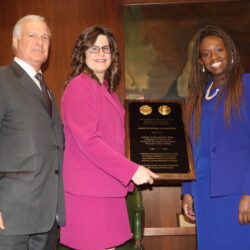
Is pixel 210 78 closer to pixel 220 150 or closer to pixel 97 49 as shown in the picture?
pixel 220 150

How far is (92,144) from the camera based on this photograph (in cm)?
210

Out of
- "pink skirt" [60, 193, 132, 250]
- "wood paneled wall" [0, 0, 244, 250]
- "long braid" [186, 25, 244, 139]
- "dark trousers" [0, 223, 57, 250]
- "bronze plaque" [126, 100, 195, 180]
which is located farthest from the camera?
"wood paneled wall" [0, 0, 244, 250]

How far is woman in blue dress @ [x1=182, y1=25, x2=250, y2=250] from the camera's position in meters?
2.24

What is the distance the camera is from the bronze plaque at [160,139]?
2.48 metres

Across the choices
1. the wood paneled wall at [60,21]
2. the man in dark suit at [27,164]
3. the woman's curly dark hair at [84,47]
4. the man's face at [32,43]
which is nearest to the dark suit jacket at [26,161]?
the man in dark suit at [27,164]

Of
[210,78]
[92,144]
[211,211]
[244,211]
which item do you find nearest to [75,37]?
[210,78]

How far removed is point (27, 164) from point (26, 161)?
0.06 feet

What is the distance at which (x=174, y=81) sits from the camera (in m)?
3.96

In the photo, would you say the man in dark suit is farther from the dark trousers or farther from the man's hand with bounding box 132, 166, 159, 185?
the man's hand with bounding box 132, 166, 159, 185

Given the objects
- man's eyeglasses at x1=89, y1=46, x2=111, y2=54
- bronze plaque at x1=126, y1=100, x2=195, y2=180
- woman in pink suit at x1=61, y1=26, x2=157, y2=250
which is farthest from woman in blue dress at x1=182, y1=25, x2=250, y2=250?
man's eyeglasses at x1=89, y1=46, x2=111, y2=54

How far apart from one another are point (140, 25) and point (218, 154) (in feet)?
7.34

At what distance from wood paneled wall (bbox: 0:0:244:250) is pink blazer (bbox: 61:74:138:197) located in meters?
1.75

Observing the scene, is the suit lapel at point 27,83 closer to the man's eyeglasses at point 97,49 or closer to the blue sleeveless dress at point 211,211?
the man's eyeglasses at point 97,49

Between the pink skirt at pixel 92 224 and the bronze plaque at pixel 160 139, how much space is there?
0.46 m
